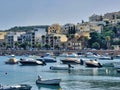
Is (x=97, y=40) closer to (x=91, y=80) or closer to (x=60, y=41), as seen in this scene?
(x=60, y=41)

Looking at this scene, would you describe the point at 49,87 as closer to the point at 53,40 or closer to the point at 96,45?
the point at 96,45

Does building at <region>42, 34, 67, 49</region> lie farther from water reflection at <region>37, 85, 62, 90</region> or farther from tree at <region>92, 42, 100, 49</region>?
water reflection at <region>37, 85, 62, 90</region>

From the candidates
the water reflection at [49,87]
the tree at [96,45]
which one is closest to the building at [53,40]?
the tree at [96,45]

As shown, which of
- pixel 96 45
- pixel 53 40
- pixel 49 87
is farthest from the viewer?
pixel 53 40

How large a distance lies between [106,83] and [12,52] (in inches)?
4747

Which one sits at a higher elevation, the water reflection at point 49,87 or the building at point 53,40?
the building at point 53,40

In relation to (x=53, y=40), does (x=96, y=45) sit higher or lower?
lower

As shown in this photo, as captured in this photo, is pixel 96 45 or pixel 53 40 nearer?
pixel 96 45

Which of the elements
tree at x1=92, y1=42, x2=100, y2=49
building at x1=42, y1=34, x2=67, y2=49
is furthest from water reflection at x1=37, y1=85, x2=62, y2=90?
building at x1=42, y1=34, x2=67, y2=49

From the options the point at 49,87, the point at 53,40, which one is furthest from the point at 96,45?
the point at 49,87

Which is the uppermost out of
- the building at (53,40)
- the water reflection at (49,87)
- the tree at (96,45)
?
the building at (53,40)

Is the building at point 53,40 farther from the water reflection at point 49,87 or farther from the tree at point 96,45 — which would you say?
the water reflection at point 49,87

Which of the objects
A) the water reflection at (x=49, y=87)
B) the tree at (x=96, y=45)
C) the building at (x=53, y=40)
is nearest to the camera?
the water reflection at (x=49, y=87)

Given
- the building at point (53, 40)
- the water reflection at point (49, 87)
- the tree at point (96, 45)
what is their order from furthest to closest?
the building at point (53, 40) < the tree at point (96, 45) < the water reflection at point (49, 87)
